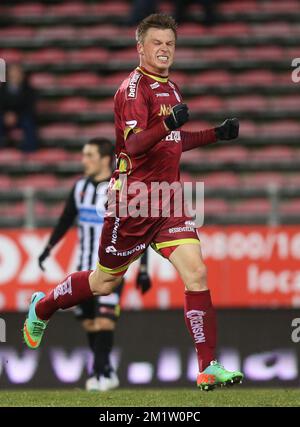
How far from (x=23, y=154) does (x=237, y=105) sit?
117 inches

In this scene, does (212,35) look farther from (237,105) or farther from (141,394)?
(141,394)

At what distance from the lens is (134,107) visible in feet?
21.9

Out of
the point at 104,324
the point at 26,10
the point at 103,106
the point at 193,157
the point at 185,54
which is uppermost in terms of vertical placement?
the point at 26,10

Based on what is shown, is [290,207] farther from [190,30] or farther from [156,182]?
[156,182]

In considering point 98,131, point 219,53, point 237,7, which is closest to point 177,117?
point 98,131

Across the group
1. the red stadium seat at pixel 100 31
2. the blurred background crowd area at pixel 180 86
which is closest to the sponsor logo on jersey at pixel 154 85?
the blurred background crowd area at pixel 180 86

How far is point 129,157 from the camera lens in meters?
6.90

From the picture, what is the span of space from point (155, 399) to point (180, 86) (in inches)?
347

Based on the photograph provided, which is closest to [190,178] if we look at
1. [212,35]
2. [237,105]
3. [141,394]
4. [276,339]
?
[237,105]

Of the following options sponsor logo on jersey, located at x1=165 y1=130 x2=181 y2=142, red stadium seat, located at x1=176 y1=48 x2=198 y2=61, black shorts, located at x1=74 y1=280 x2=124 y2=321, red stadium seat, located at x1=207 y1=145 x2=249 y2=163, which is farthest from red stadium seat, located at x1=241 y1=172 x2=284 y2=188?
sponsor logo on jersey, located at x1=165 y1=130 x2=181 y2=142

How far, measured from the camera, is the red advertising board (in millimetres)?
11594

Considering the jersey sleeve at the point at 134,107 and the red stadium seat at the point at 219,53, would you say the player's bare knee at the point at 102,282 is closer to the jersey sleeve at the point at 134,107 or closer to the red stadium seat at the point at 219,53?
the jersey sleeve at the point at 134,107

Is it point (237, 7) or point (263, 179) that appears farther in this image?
point (237, 7)

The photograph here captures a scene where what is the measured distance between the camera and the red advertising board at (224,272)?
11.6 meters
